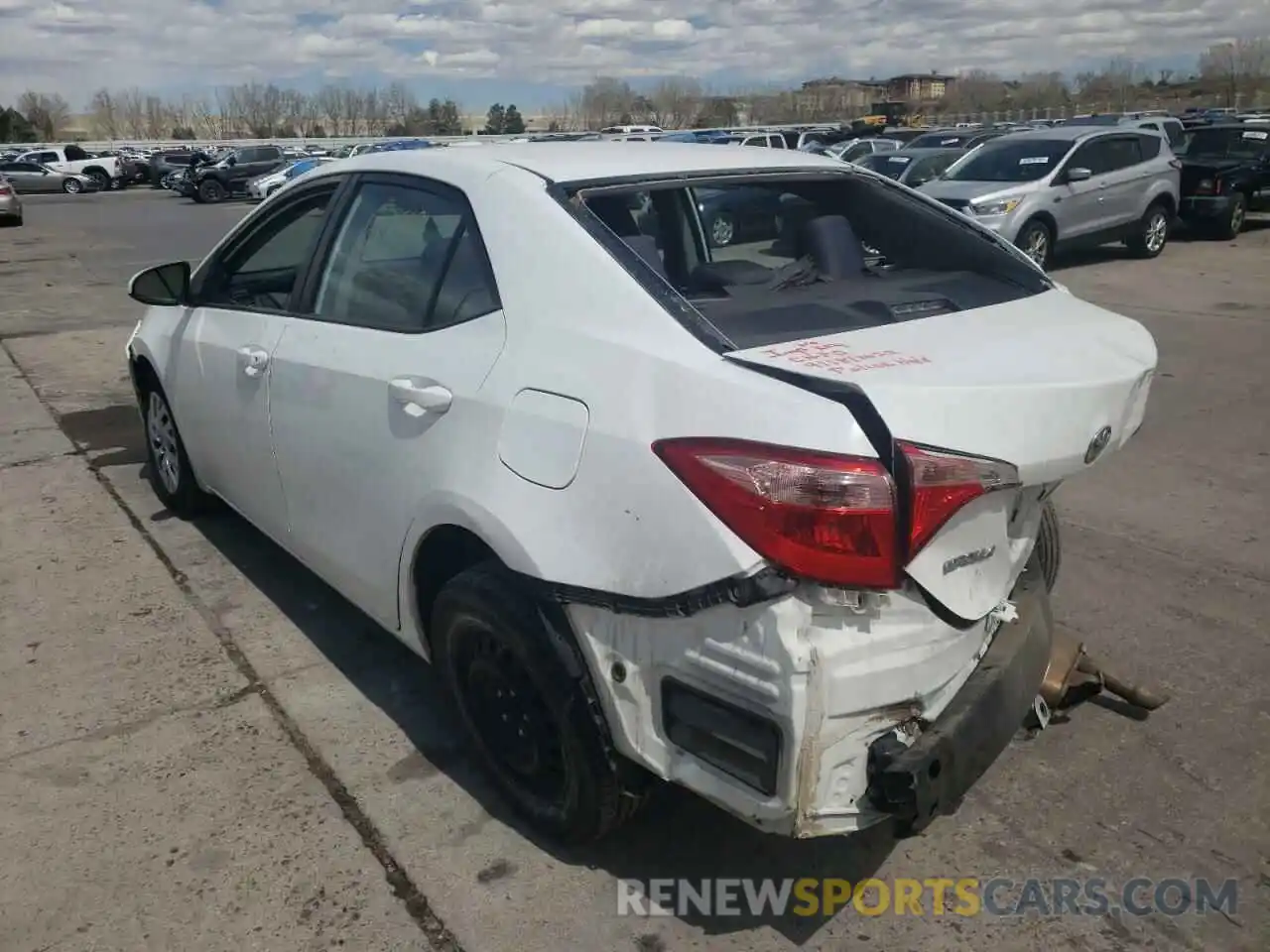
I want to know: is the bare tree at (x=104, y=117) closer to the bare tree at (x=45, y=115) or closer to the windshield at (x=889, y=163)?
the bare tree at (x=45, y=115)

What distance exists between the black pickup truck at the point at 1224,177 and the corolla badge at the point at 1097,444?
16954 mm

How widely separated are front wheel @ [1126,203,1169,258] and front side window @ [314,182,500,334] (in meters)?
14.0

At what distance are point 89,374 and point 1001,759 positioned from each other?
8.16 meters

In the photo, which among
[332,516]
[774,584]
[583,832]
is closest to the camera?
[774,584]

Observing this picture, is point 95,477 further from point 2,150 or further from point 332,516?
point 2,150

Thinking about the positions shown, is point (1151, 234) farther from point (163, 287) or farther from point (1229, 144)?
point (163, 287)

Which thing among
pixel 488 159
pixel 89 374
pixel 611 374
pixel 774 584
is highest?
pixel 488 159

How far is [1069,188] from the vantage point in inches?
531

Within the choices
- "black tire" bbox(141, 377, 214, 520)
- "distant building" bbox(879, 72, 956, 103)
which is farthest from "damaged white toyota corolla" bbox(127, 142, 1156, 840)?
"distant building" bbox(879, 72, 956, 103)

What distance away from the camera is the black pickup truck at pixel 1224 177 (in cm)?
1678

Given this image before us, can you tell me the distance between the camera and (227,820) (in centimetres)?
294

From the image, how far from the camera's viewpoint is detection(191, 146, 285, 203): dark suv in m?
34.4

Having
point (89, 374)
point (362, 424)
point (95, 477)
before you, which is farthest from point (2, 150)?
point (362, 424)

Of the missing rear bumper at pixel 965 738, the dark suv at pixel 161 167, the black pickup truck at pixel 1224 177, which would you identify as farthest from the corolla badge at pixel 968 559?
the dark suv at pixel 161 167
